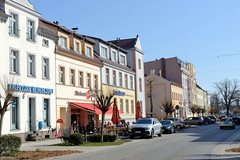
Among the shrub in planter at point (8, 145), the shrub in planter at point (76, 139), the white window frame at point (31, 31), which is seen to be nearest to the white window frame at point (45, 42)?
the white window frame at point (31, 31)

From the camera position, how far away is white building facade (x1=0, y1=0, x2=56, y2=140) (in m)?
25.0

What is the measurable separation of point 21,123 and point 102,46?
19434mm

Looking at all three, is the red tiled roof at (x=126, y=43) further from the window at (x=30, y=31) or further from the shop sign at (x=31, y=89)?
the window at (x=30, y=31)

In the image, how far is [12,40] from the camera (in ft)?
84.1

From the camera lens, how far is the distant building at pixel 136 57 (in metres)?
51.3

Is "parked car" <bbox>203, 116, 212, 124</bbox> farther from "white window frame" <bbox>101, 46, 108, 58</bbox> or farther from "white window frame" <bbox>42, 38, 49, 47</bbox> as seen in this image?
"white window frame" <bbox>42, 38, 49, 47</bbox>

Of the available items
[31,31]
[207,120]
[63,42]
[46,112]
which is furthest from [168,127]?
[207,120]

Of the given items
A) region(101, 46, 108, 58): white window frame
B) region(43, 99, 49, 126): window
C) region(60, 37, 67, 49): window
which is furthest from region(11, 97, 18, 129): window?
region(101, 46, 108, 58): white window frame

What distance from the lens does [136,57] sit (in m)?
51.8

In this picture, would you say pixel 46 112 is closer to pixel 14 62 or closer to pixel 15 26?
pixel 14 62

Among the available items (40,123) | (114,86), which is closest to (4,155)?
(40,123)

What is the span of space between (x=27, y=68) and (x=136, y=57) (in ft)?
87.8

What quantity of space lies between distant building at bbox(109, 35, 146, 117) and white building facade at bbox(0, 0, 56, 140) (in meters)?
22.0

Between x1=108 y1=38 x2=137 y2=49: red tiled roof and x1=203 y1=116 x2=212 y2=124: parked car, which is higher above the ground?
x1=108 y1=38 x2=137 y2=49: red tiled roof
